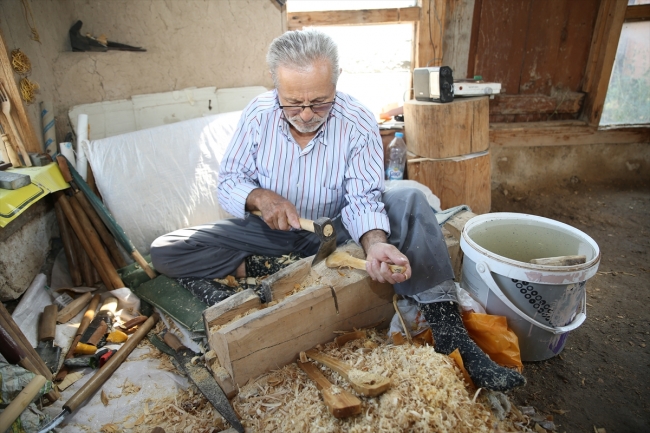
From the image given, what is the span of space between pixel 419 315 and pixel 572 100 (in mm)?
3895

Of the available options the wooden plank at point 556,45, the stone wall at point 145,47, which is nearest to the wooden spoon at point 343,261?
the stone wall at point 145,47

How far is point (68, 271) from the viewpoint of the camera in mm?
2816

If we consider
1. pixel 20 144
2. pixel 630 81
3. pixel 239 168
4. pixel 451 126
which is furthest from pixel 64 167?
pixel 630 81

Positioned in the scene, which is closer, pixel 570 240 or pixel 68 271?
pixel 570 240

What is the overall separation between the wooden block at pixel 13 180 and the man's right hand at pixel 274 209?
130cm

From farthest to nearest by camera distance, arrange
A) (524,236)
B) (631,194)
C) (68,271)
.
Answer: (631,194), (68,271), (524,236)

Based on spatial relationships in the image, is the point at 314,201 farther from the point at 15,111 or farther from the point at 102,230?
the point at 15,111

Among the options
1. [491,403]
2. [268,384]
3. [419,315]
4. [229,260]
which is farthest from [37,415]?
[491,403]

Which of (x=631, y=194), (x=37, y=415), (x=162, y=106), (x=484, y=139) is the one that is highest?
(x=162, y=106)

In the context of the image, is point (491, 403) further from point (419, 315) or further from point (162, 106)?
point (162, 106)

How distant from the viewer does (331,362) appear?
1760 mm

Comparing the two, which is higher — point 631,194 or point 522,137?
point 522,137

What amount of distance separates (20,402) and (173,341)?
0.75 m

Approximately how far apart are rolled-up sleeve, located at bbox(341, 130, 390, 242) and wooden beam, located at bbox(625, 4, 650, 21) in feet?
12.3
